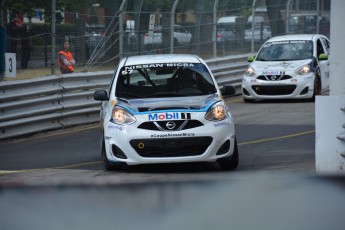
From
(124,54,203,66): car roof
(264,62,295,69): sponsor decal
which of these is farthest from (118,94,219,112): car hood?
(264,62,295,69): sponsor decal

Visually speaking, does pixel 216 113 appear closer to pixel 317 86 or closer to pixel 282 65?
pixel 282 65

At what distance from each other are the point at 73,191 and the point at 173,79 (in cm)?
760

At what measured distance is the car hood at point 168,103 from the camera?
9.06 metres

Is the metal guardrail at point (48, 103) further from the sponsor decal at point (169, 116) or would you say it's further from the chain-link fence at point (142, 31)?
the sponsor decal at point (169, 116)

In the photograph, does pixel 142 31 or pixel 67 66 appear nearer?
pixel 67 66

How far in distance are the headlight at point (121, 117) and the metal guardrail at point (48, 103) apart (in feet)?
14.9

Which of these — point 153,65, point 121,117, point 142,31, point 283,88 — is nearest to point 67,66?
point 142,31

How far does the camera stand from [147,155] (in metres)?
8.84

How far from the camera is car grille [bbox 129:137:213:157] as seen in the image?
345 inches

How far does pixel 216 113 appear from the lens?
909 centimetres

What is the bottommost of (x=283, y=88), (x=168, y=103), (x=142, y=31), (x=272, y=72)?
(x=283, y=88)

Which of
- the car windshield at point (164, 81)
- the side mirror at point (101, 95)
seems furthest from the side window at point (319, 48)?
the side mirror at point (101, 95)

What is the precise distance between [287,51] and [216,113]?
10214 millimetres

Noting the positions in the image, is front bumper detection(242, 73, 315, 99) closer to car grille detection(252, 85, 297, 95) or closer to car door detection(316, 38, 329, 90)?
car grille detection(252, 85, 297, 95)
